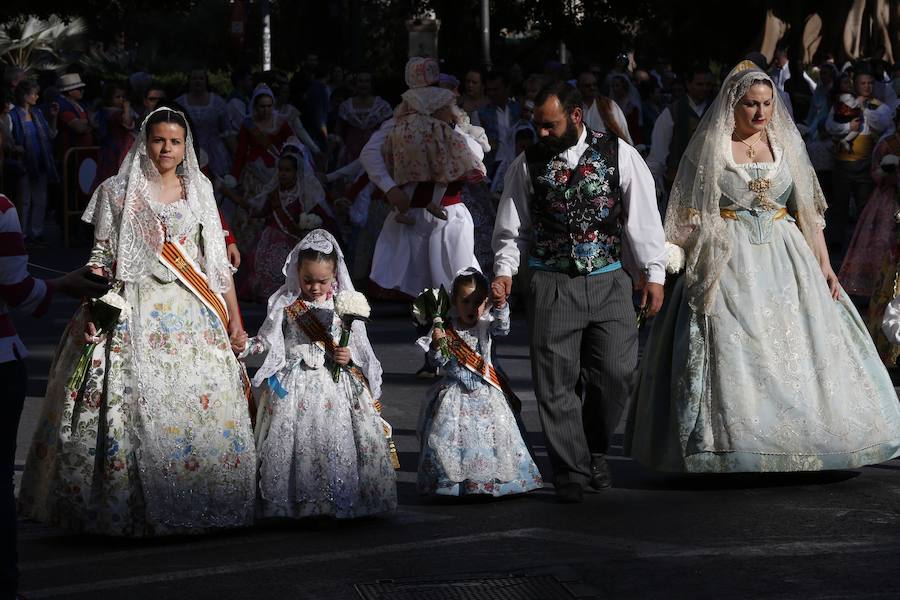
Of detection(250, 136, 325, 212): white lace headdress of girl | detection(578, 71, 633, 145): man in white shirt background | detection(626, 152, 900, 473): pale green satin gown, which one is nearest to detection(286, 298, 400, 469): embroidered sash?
detection(626, 152, 900, 473): pale green satin gown

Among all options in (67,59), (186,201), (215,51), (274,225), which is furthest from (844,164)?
(215,51)

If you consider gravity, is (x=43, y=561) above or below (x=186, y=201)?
below

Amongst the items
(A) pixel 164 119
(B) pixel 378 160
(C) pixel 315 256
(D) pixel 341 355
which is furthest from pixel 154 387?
(B) pixel 378 160

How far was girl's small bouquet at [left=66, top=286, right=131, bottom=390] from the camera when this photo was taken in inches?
271

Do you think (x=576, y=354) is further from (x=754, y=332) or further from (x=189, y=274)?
(x=189, y=274)

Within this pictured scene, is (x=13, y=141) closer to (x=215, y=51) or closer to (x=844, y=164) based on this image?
(x=844, y=164)

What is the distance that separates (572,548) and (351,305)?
1.39m

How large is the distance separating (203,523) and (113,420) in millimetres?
540

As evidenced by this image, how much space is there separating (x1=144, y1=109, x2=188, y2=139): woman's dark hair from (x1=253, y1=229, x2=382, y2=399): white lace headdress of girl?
0.72 m

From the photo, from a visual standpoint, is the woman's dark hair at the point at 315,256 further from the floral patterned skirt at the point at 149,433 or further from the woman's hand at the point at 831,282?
the woman's hand at the point at 831,282

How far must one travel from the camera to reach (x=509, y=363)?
11625 mm

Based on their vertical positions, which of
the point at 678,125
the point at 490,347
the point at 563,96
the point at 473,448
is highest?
the point at 678,125

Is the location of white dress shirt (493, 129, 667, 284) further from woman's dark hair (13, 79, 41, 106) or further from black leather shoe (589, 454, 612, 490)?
woman's dark hair (13, 79, 41, 106)

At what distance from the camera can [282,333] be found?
24.1 ft
